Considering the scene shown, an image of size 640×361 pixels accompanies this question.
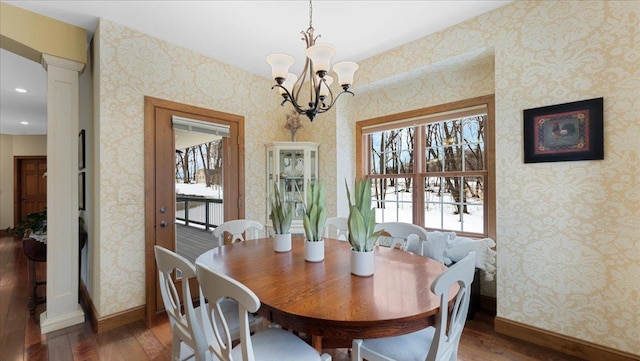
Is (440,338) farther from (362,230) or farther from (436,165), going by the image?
(436,165)

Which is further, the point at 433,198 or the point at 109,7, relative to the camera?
the point at 433,198

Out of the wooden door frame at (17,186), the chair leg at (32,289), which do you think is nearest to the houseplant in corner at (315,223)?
the chair leg at (32,289)

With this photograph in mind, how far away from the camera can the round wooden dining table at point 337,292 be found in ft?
3.26

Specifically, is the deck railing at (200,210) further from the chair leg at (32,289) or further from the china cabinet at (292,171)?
the chair leg at (32,289)

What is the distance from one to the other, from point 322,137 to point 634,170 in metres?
2.67

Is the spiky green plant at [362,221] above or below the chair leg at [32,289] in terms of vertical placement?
above

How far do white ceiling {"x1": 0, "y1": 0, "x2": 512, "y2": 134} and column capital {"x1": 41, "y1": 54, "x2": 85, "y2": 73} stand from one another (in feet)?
1.05

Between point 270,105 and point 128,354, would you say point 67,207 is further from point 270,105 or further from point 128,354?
point 270,105

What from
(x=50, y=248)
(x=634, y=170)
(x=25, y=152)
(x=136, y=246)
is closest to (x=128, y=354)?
(x=136, y=246)

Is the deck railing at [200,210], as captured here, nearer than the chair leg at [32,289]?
No

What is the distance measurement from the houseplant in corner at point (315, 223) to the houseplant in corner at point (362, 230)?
30 cm

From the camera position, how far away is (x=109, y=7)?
7.04 ft

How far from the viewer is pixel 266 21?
7.68 ft

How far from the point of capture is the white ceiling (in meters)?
2.13
